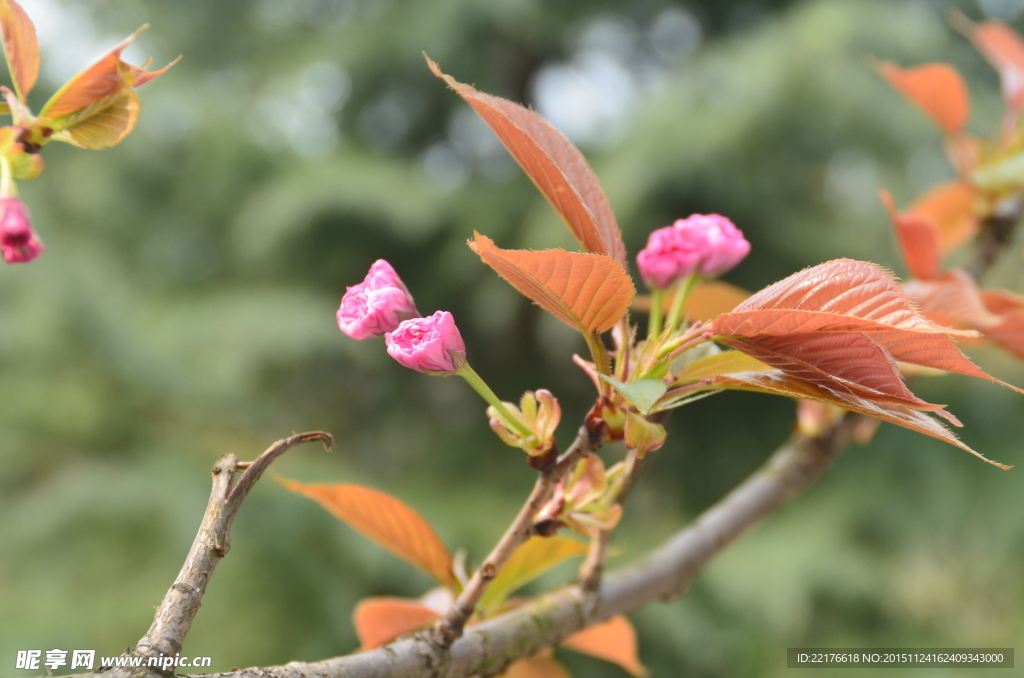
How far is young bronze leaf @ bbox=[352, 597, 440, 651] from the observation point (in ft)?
1.03

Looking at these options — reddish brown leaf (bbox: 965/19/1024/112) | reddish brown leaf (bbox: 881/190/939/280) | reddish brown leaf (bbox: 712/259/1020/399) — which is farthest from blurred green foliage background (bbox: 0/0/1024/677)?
reddish brown leaf (bbox: 712/259/1020/399)

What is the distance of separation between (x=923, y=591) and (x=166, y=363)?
2271 mm

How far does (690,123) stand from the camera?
157cm

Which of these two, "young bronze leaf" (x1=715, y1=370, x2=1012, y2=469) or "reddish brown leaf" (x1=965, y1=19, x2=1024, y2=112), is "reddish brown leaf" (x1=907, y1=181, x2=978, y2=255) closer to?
"reddish brown leaf" (x1=965, y1=19, x2=1024, y2=112)

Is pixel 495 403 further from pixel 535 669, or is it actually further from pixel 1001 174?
pixel 1001 174

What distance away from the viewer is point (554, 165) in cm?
20

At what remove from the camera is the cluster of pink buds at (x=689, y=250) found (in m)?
0.26

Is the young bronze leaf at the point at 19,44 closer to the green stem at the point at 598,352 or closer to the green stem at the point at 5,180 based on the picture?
the green stem at the point at 5,180

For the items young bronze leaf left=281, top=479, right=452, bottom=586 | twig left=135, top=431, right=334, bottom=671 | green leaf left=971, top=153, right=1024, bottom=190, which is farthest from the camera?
green leaf left=971, top=153, right=1024, bottom=190

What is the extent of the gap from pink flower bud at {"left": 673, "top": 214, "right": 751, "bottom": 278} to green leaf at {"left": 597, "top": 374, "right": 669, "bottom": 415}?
2.9 inches

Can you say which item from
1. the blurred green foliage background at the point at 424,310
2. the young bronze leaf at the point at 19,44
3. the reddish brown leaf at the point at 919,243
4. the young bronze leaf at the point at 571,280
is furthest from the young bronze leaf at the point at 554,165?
the blurred green foliage background at the point at 424,310

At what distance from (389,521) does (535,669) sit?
10 centimetres

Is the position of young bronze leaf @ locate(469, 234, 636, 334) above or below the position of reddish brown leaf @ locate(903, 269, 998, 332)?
above

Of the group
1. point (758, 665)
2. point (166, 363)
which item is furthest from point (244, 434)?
point (758, 665)
